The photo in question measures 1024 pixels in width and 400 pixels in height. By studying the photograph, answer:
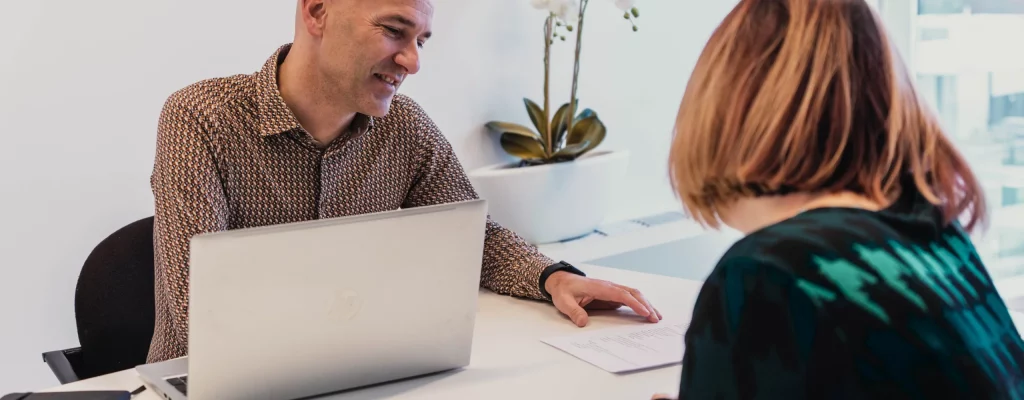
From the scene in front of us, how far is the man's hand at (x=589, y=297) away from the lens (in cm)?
160

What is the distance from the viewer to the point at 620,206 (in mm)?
3061

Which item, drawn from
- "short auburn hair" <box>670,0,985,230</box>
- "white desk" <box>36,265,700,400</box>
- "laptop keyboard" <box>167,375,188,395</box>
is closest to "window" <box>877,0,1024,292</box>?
"white desk" <box>36,265,700,400</box>

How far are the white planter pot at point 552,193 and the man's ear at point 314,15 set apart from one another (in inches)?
33.4

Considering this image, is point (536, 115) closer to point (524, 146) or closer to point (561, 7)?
point (524, 146)

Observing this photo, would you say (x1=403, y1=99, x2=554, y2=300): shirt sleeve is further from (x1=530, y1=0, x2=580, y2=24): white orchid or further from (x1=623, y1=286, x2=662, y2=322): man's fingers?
(x1=530, y1=0, x2=580, y2=24): white orchid

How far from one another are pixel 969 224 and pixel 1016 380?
17 cm

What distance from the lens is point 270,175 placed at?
1713 millimetres

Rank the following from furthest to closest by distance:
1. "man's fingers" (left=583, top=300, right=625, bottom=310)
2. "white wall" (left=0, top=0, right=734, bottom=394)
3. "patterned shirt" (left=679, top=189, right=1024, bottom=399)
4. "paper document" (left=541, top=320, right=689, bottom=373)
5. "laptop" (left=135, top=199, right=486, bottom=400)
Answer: "white wall" (left=0, top=0, right=734, bottom=394) < "man's fingers" (left=583, top=300, right=625, bottom=310) < "paper document" (left=541, top=320, right=689, bottom=373) < "laptop" (left=135, top=199, right=486, bottom=400) < "patterned shirt" (left=679, top=189, right=1024, bottom=399)

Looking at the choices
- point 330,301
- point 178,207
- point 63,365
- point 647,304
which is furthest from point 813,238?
point 63,365

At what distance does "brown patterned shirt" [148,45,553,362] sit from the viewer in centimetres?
157

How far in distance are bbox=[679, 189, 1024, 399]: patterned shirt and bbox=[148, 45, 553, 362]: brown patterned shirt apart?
0.89 metres

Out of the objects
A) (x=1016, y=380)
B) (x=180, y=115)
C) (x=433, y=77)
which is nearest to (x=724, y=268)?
(x=1016, y=380)

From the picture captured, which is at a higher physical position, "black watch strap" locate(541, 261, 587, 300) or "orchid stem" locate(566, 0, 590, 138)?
"orchid stem" locate(566, 0, 590, 138)

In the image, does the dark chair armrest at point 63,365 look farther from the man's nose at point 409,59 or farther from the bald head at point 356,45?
the man's nose at point 409,59
